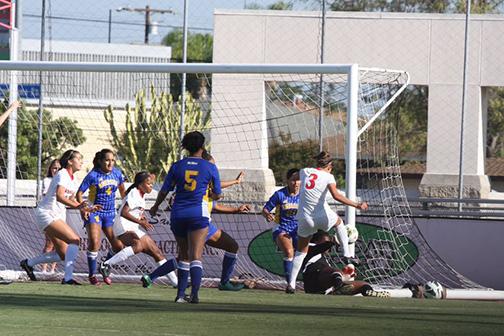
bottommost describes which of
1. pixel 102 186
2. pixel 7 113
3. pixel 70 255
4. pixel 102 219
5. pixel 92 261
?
pixel 92 261

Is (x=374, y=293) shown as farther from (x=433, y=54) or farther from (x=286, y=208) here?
(x=433, y=54)

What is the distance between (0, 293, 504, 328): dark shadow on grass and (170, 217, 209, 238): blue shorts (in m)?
0.74

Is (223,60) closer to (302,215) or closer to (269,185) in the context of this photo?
(269,185)

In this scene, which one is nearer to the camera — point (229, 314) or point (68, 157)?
point (229, 314)

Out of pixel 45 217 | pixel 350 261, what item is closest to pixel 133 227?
pixel 45 217

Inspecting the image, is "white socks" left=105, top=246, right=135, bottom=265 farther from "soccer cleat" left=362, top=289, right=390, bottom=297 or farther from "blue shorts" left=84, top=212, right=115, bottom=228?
"soccer cleat" left=362, top=289, right=390, bottom=297

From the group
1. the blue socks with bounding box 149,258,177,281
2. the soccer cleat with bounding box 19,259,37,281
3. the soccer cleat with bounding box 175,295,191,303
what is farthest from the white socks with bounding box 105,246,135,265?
the soccer cleat with bounding box 175,295,191,303

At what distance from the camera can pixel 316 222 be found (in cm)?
1568

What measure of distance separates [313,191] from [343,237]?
937 millimetres

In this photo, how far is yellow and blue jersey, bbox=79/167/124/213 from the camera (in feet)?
54.2

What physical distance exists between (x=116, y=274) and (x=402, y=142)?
42.5 metres

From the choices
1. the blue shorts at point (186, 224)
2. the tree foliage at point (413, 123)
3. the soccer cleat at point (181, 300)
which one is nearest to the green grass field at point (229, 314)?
the soccer cleat at point (181, 300)

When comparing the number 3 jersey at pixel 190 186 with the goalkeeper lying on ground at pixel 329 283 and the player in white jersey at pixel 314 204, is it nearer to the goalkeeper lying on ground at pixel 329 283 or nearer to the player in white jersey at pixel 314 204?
the player in white jersey at pixel 314 204

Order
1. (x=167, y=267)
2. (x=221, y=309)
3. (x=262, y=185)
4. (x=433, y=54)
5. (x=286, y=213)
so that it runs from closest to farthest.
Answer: (x=221, y=309) → (x=167, y=267) → (x=286, y=213) → (x=262, y=185) → (x=433, y=54)
